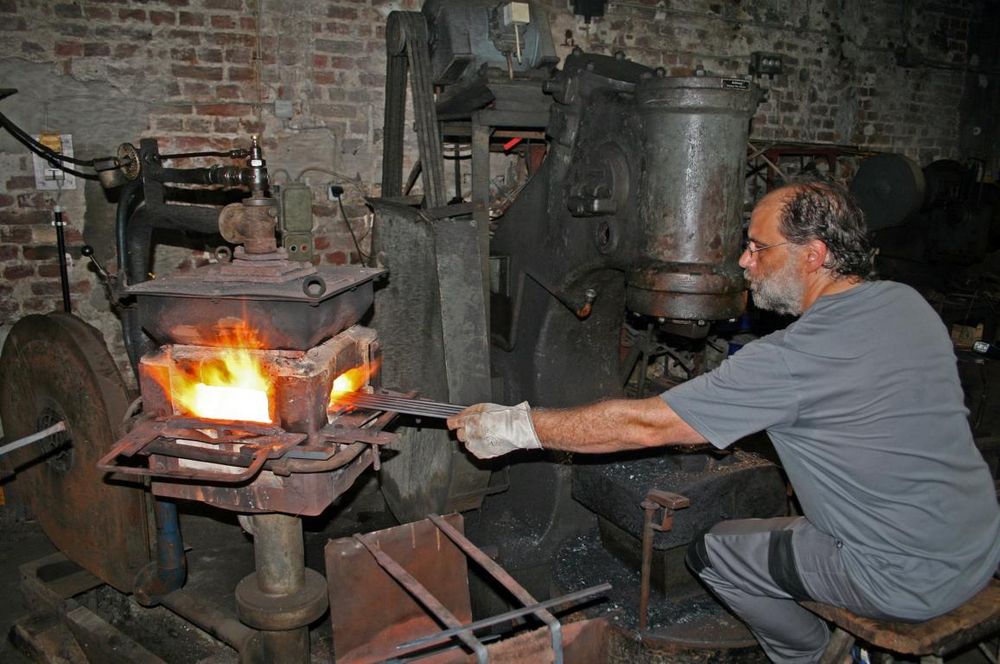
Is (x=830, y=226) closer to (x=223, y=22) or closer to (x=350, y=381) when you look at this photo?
(x=350, y=381)

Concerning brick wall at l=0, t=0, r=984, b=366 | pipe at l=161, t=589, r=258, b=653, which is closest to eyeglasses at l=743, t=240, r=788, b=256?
pipe at l=161, t=589, r=258, b=653

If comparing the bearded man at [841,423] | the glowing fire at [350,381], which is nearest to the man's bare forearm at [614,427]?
the bearded man at [841,423]

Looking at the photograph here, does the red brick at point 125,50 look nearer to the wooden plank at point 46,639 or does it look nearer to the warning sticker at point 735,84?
the wooden plank at point 46,639

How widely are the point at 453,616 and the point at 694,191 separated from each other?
1.75 metres

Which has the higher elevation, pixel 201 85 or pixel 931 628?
pixel 201 85

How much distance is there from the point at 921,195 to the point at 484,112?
3.32m

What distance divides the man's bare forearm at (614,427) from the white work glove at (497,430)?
0.11 feet

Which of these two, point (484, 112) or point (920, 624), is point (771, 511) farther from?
point (484, 112)

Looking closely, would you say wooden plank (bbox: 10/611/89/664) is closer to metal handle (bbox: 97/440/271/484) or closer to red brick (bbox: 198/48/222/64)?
metal handle (bbox: 97/440/271/484)

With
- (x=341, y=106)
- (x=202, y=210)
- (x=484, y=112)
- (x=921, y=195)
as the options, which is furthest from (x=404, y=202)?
(x=921, y=195)

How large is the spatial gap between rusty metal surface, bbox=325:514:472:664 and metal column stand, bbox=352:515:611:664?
0.15 ft

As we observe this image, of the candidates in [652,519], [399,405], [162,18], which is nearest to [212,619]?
[399,405]

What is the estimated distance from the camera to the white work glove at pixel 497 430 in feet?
7.84

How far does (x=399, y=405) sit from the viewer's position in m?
2.43
